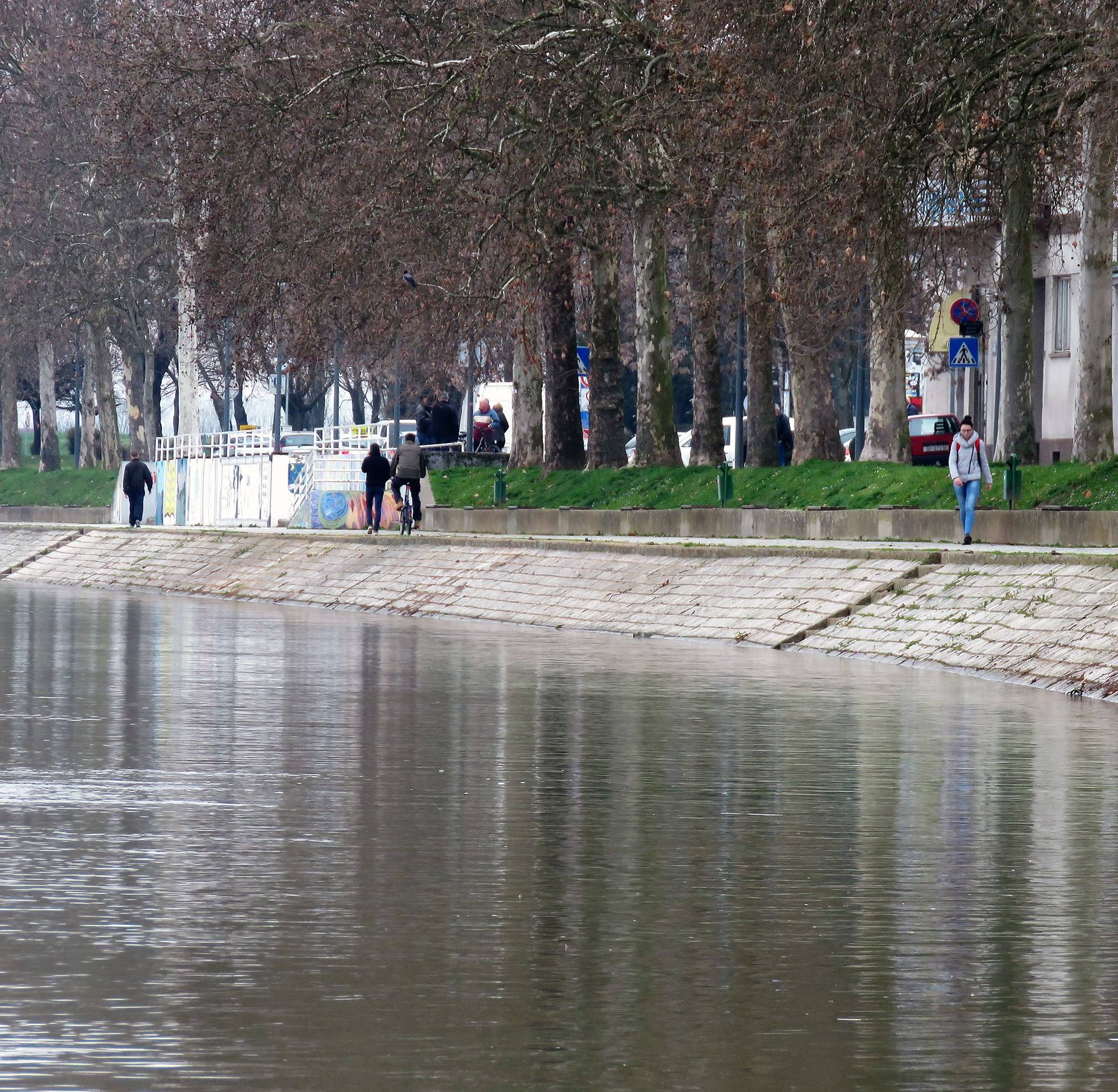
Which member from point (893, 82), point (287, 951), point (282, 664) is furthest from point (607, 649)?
point (287, 951)

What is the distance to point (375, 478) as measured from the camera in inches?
1815

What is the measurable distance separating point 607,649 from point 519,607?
6.85 metres

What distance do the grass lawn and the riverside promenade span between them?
27295 millimetres

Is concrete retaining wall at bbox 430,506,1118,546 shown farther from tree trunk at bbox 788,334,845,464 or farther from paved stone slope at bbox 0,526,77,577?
paved stone slope at bbox 0,526,77,577

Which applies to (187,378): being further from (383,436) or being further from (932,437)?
(932,437)

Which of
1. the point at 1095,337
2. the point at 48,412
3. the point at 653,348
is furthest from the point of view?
the point at 48,412

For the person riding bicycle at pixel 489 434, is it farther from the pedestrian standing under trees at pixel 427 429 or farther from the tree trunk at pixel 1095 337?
the tree trunk at pixel 1095 337

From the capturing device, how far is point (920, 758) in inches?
567

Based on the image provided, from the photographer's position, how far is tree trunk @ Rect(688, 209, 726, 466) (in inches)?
1610

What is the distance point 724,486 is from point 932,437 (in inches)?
831

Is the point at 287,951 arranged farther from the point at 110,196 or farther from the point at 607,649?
the point at 110,196

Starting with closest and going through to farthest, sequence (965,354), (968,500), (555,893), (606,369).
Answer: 1. (555,893)
2. (968,500)
3. (965,354)
4. (606,369)

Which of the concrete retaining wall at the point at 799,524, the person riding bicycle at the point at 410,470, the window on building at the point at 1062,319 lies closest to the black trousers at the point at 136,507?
the person riding bicycle at the point at 410,470

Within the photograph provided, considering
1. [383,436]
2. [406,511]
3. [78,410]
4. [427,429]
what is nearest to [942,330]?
[427,429]
